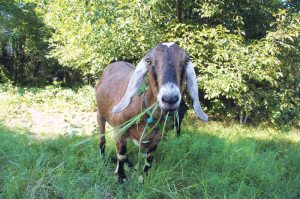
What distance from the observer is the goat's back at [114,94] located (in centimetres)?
319

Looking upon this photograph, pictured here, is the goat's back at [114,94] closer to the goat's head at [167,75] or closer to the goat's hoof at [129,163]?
the goat's head at [167,75]

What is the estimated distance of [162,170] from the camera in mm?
3457

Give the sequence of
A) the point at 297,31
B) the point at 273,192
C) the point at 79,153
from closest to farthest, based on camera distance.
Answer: the point at 273,192, the point at 79,153, the point at 297,31

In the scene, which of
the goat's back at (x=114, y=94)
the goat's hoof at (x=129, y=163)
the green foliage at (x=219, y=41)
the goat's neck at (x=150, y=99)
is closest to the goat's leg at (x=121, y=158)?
the goat's back at (x=114, y=94)

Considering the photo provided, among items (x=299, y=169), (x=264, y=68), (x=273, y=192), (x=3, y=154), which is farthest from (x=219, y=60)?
(x=3, y=154)

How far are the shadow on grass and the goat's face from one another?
669 millimetres

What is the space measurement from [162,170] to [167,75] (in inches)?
55.6

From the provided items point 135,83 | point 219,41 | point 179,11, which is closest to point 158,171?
point 135,83

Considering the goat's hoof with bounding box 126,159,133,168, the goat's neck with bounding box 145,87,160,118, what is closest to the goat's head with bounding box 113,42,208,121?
the goat's neck with bounding box 145,87,160,118

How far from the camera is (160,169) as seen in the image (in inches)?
137

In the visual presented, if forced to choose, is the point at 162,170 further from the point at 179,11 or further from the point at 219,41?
the point at 179,11

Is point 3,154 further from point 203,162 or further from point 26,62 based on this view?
point 26,62

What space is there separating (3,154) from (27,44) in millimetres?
11405

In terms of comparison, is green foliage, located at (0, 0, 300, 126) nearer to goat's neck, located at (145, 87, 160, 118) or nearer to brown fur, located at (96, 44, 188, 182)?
brown fur, located at (96, 44, 188, 182)
